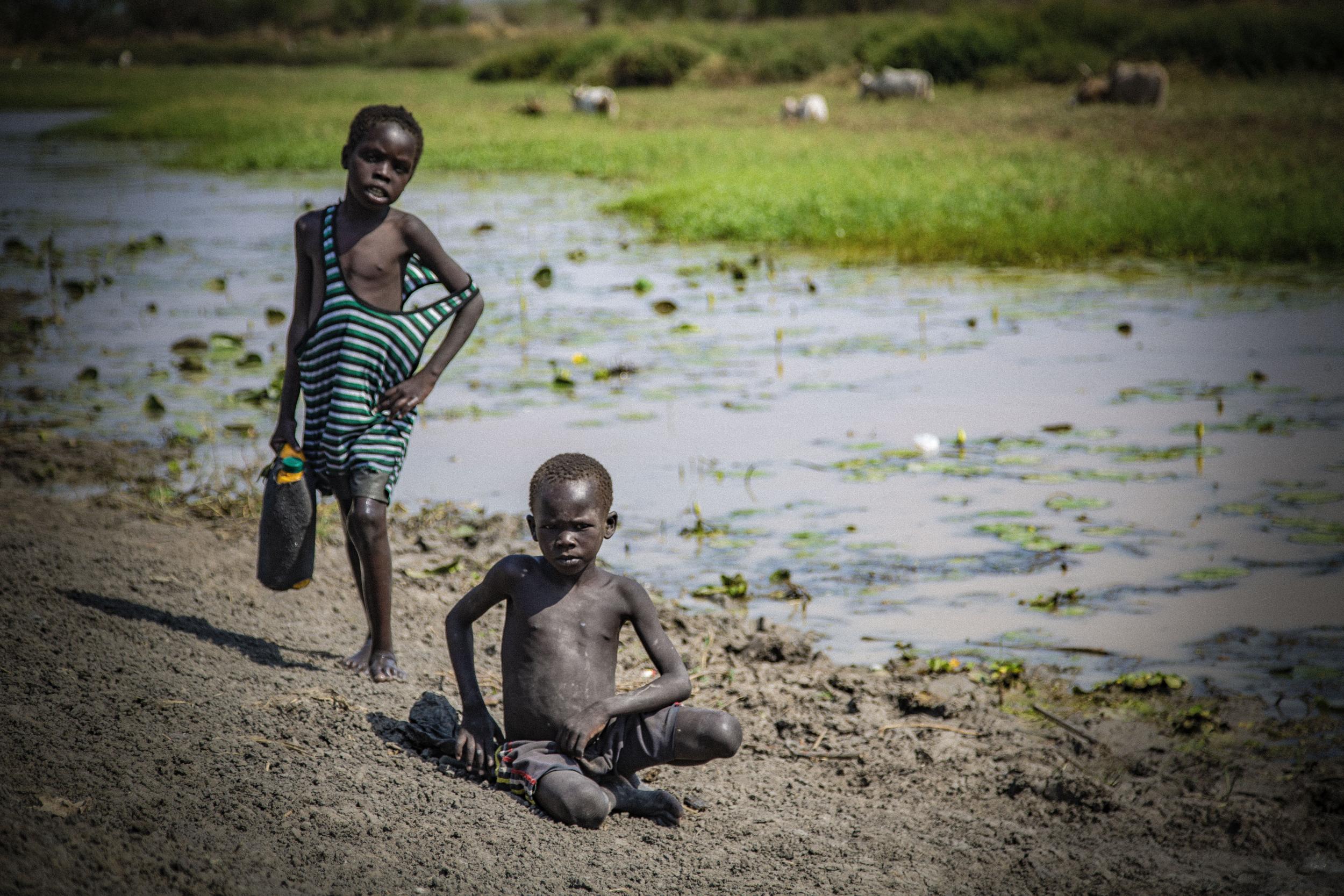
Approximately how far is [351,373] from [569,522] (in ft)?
3.47

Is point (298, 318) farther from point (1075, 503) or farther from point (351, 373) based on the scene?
point (1075, 503)

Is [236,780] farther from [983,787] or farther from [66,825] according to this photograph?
[983,787]

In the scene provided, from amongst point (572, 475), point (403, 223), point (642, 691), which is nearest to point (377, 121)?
point (403, 223)

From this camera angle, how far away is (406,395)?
3709 mm

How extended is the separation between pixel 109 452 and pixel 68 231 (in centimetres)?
1056

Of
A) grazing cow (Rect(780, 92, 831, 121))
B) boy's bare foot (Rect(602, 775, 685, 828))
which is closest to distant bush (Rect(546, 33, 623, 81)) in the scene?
grazing cow (Rect(780, 92, 831, 121))

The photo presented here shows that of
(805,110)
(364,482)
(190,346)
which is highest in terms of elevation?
(805,110)

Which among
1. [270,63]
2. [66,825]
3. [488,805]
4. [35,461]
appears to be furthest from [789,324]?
[270,63]

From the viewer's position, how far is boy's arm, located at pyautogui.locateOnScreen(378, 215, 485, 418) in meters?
3.70

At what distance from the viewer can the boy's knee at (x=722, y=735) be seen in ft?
9.74

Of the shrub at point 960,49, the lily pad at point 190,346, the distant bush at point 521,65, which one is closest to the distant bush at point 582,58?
the distant bush at point 521,65

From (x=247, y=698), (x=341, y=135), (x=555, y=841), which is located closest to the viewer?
(x=555, y=841)

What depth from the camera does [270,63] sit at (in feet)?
118

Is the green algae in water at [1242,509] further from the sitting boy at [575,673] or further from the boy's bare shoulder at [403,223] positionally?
the boy's bare shoulder at [403,223]
